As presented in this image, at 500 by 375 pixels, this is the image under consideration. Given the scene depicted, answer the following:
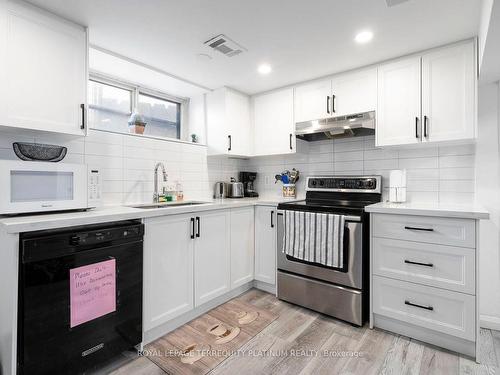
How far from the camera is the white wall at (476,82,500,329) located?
2.01 meters

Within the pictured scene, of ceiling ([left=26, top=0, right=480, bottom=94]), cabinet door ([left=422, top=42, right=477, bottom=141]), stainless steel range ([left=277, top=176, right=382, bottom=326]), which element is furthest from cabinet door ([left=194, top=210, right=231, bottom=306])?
cabinet door ([left=422, top=42, right=477, bottom=141])

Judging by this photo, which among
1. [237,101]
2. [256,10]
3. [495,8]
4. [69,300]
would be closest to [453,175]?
[495,8]

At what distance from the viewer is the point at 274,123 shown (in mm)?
2959

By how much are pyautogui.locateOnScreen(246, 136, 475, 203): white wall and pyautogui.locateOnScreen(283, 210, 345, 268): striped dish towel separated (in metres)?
0.80

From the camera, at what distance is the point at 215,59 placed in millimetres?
2252

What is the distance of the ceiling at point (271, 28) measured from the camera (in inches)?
62.2

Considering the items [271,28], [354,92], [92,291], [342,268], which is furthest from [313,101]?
[92,291]

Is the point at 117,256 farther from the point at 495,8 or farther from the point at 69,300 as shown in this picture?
the point at 495,8

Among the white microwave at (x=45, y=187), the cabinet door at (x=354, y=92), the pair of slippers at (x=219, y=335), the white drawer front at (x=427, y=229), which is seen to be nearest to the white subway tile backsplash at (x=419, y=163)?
the cabinet door at (x=354, y=92)

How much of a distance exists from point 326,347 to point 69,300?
1616 mm

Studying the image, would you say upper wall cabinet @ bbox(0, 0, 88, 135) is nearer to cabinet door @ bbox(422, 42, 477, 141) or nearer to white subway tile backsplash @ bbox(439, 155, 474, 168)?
cabinet door @ bbox(422, 42, 477, 141)

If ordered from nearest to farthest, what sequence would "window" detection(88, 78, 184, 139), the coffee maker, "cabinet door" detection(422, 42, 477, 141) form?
"cabinet door" detection(422, 42, 477, 141) < "window" detection(88, 78, 184, 139) < the coffee maker

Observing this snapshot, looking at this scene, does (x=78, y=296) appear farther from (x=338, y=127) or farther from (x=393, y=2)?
(x=393, y=2)

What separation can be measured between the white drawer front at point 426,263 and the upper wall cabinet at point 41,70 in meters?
2.32
